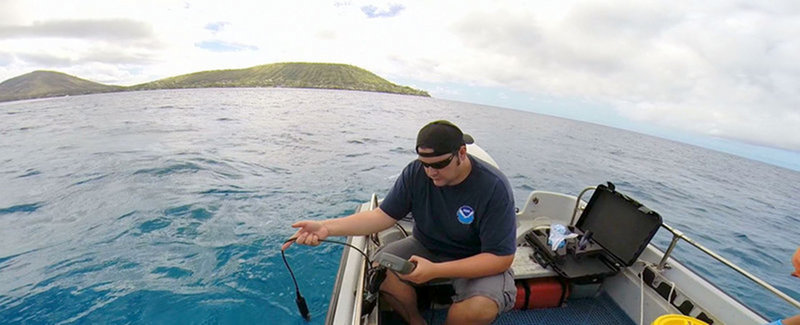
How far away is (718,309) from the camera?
269 centimetres

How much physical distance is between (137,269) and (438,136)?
5.59 meters

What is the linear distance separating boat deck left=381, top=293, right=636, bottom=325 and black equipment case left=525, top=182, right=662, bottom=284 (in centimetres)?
31

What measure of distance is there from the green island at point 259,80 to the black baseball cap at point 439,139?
475ft

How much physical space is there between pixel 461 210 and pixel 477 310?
719 millimetres

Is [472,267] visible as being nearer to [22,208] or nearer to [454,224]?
[454,224]

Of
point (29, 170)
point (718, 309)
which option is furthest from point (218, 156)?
point (718, 309)

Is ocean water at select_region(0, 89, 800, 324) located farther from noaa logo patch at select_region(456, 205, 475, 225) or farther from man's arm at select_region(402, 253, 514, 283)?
noaa logo patch at select_region(456, 205, 475, 225)

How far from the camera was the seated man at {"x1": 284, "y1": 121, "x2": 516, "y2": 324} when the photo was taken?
2.08 metres

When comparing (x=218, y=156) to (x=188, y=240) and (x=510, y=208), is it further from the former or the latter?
(x=510, y=208)

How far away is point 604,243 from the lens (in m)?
3.47

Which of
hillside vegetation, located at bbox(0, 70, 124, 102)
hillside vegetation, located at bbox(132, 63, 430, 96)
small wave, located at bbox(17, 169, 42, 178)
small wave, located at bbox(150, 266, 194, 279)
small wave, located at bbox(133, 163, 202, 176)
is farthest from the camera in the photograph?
hillside vegetation, located at bbox(132, 63, 430, 96)

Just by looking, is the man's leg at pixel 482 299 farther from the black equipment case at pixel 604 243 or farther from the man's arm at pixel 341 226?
the black equipment case at pixel 604 243

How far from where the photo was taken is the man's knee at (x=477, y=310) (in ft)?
7.31

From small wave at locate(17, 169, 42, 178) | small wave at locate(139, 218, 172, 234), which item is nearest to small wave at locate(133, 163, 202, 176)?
small wave at locate(139, 218, 172, 234)
